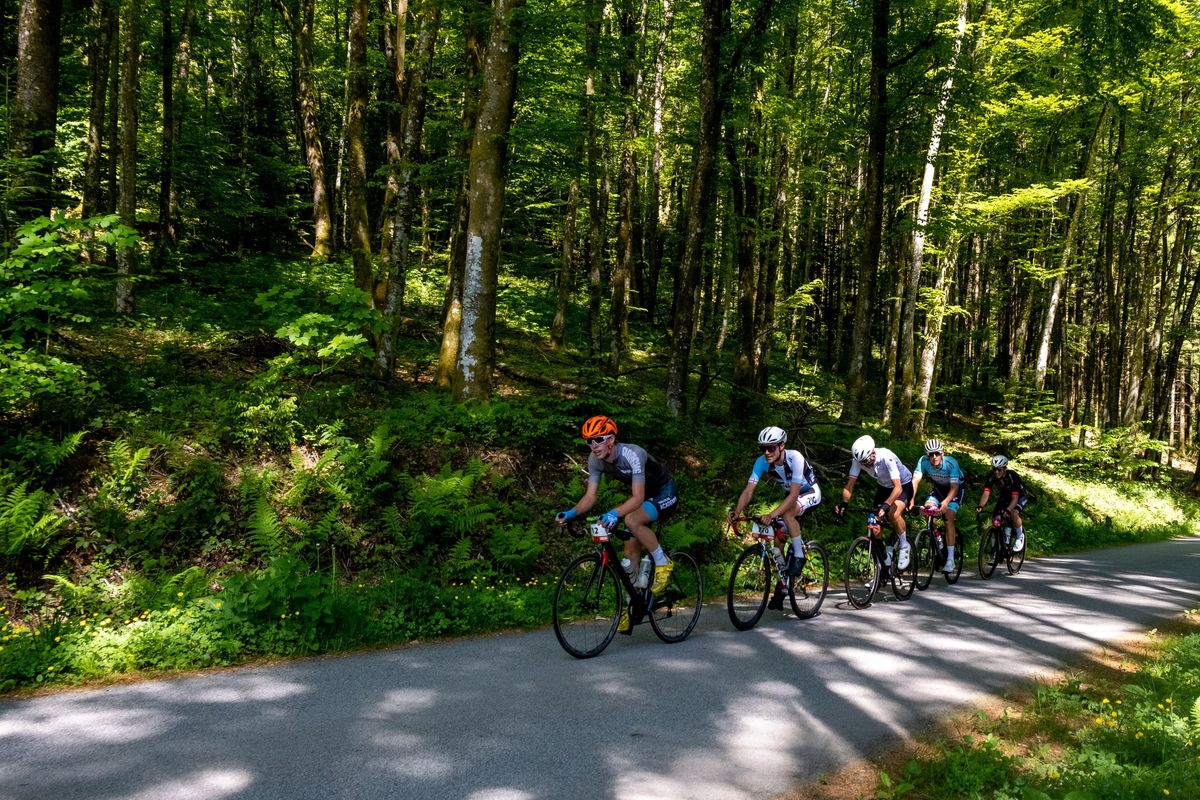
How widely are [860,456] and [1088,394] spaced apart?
35.8 m

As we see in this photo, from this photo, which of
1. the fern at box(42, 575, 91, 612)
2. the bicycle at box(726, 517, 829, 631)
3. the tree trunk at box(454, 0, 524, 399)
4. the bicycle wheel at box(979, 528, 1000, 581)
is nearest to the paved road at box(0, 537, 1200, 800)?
the bicycle at box(726, 517, 829, 631)

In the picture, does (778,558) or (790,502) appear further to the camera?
(778,558)

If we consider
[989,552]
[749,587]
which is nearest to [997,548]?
[989,552]

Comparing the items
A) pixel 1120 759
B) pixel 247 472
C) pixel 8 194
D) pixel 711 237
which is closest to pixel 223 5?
pixel 711 237

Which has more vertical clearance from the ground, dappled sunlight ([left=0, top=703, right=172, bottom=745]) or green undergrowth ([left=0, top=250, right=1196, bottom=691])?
green undergrowth ([left=0, top=250, right=1196, bottom=691])

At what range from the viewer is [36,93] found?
8000 millimetres

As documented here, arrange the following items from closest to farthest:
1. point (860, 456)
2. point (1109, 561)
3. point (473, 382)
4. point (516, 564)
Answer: point (516, 564) → point (860, 456) → point (473, 382) → point (1109, 561)

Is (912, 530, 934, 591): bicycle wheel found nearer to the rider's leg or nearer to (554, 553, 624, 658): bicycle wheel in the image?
the rider's leg

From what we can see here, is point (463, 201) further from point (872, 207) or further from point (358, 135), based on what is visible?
point (872, 207)

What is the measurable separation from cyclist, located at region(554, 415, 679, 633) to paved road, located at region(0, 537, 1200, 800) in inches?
35.2

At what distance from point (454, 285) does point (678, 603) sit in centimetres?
907

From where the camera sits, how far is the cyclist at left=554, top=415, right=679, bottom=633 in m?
6.42

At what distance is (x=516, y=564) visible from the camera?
326 inches

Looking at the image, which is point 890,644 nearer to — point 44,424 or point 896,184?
point 44,424
